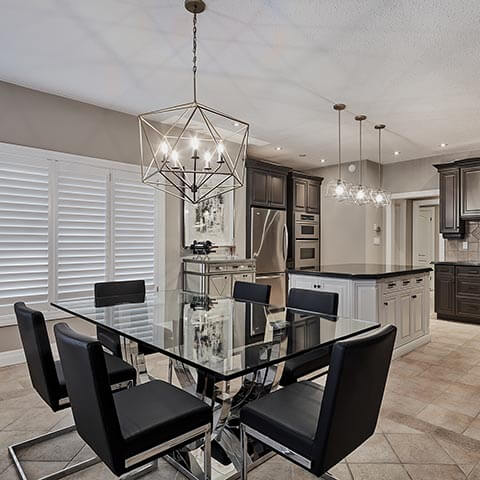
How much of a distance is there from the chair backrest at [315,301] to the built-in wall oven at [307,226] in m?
3.84

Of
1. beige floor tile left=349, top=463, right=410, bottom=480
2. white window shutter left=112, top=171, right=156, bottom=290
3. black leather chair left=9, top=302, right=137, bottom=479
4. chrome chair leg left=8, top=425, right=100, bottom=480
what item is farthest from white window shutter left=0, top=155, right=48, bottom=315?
beige floor tile left=349, top=463, right=410, bottom=480

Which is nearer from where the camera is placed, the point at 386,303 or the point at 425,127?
the point at 386,303

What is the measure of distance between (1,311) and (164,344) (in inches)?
103

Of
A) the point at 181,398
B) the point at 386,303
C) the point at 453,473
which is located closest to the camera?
the point at 181,398

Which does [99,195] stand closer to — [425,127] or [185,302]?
[185,302]

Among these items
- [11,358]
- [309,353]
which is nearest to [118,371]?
[309,353]

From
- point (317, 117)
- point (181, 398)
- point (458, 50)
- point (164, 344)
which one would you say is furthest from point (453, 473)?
point (317, 117)

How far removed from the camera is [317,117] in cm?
454

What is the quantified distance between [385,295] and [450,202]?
3.05 metres

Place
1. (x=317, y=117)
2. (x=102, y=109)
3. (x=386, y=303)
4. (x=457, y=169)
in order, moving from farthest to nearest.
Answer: (x=457, y=169), (x=317, y=117), (x=102, y=109), (x=386, y=303)


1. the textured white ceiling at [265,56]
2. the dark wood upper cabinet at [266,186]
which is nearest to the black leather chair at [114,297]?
the textured white ceiling at [265,56]

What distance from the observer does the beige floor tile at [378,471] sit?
200 centimetres

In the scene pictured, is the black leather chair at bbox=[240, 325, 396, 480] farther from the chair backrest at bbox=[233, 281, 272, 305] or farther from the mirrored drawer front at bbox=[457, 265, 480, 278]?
the mirrored drawer front at bbox=[457, 265, 480, 278]

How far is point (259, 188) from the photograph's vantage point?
598cm
